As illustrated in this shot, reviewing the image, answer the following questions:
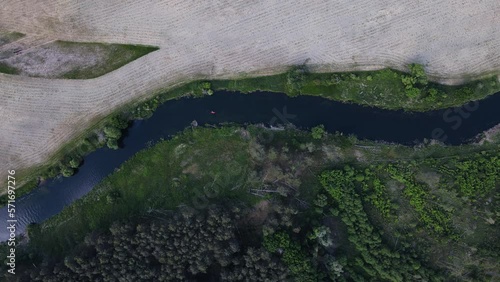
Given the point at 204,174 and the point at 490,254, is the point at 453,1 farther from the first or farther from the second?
the point at 204,174

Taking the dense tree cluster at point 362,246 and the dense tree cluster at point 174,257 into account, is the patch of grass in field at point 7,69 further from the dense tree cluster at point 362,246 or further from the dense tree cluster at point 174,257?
the dense tree cluster at point 362,246

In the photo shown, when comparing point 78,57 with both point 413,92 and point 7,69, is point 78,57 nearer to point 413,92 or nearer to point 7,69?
point 7,69

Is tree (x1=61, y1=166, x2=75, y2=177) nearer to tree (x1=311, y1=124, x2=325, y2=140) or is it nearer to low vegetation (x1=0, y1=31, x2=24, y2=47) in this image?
low vegetation (x1=0, y1=31, x2=24, y2=47)

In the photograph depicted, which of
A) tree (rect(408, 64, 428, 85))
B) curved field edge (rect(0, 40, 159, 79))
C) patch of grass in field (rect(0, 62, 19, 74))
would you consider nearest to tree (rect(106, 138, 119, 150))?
curved field edge (rect(0, 40, 159, 79))

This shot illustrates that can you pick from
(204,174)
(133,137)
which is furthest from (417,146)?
(133,137)

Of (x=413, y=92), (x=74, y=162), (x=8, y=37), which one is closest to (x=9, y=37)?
(x=8, y=37)

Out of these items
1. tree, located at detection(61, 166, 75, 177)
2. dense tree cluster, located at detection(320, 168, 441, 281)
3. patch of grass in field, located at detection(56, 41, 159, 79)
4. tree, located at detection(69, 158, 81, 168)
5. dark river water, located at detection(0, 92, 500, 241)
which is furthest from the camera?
tree, located at detection(61, 166, 75, 177)
